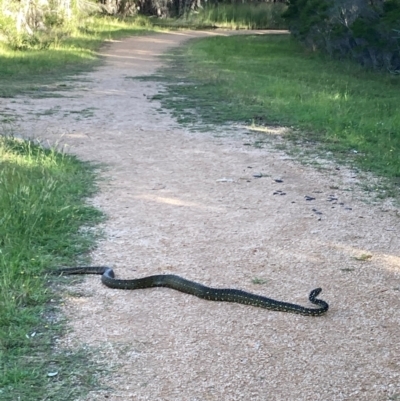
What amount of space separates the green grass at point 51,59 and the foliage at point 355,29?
6.92 meters

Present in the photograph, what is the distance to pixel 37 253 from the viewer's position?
5.53 meters

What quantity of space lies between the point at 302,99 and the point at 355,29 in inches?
210

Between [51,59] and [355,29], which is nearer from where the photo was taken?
[355,29]

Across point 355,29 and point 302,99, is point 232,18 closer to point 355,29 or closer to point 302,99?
point 355,29

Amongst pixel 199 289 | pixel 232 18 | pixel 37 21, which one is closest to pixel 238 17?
pixel 232 18

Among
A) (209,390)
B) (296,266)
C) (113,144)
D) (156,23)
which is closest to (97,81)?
(113,144)

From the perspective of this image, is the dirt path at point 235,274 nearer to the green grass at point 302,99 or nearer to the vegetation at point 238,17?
the green grass at point 302,99

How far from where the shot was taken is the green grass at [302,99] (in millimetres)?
10068

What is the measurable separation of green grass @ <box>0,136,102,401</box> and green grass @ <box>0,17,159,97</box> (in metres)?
6.28

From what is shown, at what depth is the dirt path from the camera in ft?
12.9

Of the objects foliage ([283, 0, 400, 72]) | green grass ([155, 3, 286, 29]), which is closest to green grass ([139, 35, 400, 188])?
foliage ([283, 0, 400, 72])

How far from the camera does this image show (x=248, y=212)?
274 inches

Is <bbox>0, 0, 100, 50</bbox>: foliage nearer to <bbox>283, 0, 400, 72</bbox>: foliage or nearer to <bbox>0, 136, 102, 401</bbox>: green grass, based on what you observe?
<bbox>283, 0, 400, 72</bbox>: foliage

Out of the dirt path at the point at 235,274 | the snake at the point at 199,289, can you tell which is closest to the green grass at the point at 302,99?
the dirt path at the point at 235,274
